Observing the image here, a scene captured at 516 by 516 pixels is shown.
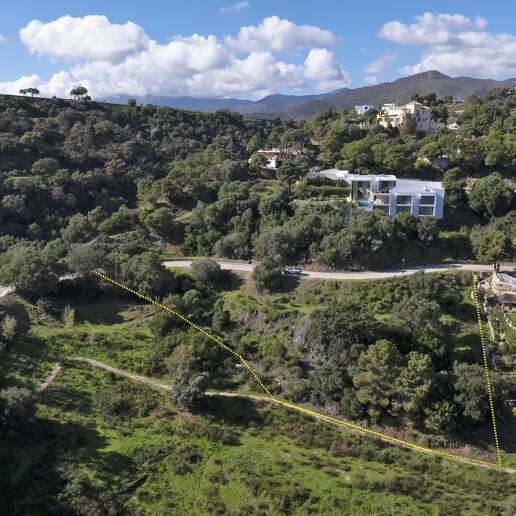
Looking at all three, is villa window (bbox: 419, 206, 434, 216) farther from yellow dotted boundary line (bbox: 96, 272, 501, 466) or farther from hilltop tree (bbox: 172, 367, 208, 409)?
hilltop tree (bbox: 172, 367, 208, 409)

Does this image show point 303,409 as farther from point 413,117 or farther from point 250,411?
point 413,117

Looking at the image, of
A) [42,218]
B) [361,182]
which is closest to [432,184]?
[361,182]

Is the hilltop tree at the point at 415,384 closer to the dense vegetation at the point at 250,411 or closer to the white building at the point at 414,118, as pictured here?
the dense vegetation at the point at 250,411

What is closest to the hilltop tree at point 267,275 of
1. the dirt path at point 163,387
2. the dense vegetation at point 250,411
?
the dense vegetation at point 250,411

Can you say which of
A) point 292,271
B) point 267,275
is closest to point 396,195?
point 292,271

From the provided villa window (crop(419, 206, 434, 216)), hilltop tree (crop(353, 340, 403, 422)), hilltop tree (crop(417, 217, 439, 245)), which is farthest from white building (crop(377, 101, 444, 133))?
hilltop tree (crop(353, 340, 403, 422))

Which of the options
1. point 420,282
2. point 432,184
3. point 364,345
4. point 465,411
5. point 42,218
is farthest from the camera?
point 42,218

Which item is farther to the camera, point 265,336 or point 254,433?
point 265,336

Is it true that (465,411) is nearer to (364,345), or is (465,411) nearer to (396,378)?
(396,378)
